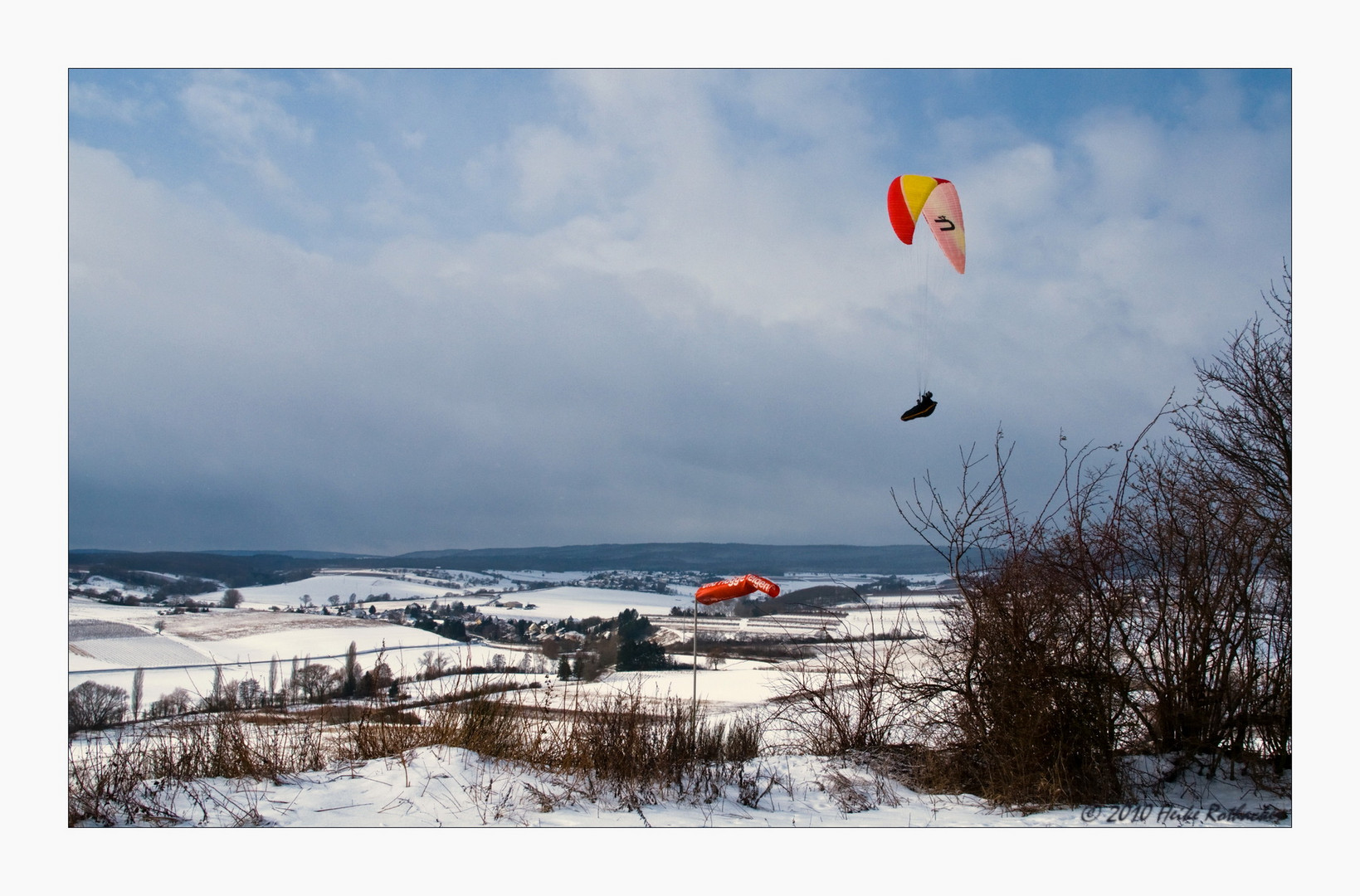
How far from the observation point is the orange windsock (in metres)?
6.19

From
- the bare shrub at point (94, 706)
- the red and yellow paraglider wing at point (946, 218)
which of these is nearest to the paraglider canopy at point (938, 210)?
the red and yellow paraglider wing at point (946, 218)

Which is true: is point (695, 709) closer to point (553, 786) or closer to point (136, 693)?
point (553, 786)

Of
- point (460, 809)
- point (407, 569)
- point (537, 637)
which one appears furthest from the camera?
point (407, 569)

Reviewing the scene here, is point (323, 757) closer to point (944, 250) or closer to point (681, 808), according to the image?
point (681, 808)

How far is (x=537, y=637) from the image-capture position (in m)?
8.36

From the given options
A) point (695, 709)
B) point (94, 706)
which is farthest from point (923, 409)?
point (94, 706)

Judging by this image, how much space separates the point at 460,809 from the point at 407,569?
12431 mm

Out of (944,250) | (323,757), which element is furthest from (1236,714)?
(323,757)

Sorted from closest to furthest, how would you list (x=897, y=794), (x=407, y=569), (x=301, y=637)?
(x=897, y=794) → (x=301, y=637) → (x=407, y=569)

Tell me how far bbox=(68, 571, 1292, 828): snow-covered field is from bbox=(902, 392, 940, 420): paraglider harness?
1625 millimetres

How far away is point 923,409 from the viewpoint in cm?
650

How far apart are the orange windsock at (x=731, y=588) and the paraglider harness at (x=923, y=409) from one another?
1.98 metres

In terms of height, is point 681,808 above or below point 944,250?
below

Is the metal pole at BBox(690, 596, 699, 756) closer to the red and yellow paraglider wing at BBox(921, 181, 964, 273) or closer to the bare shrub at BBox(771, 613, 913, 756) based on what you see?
the bare shrub at BBox(771, 613, 913, 756)
